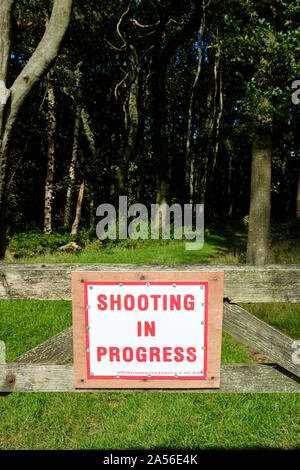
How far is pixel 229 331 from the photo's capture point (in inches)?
86.5

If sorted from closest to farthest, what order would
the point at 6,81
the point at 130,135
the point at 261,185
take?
the point at 6,81
the point at 261,185
the point at 130,135

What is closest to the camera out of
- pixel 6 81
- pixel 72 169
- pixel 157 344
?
pixel 157 344

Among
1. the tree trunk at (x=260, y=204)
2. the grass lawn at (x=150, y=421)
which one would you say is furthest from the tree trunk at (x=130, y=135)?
A: the grass lawn at (x=150, y=421)

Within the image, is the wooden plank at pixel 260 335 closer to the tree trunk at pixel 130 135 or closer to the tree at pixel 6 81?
the tree at pixel 6 81

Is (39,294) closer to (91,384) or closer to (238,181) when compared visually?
(91,384)

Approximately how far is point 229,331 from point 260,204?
7140mm

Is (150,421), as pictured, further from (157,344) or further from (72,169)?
(72,169)

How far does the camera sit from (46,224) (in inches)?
594

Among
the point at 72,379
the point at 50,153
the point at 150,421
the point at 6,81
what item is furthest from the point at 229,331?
the point at 50,153

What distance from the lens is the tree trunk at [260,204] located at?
8641 mm

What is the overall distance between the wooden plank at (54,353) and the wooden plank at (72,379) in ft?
0.11

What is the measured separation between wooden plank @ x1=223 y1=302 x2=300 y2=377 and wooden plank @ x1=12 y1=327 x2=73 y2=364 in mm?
987

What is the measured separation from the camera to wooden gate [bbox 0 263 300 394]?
2.15 m

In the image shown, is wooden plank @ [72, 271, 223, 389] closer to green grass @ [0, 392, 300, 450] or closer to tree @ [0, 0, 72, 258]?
green grass @ [0, 392, 300, 450]
